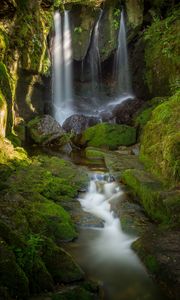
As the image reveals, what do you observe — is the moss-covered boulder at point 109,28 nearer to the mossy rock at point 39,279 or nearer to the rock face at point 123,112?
the rock face at point 123,112

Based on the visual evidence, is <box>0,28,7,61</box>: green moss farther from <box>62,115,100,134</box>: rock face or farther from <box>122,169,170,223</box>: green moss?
<box>62,115,100,134</box>: rock face

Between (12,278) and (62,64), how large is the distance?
1768 centimetres

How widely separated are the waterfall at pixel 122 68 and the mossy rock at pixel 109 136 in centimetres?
516

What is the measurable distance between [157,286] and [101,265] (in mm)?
1038

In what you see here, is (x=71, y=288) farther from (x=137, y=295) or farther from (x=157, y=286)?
(x=157, y=286)

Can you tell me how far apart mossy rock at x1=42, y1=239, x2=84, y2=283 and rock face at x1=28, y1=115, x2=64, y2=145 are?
10.2 meters

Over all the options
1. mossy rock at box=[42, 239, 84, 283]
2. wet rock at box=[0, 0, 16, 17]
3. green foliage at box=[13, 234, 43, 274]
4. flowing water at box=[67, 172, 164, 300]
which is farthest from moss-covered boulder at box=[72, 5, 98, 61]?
green foliage at box=[13, 234, 43, 274]

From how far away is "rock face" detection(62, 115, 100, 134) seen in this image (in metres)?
17.1

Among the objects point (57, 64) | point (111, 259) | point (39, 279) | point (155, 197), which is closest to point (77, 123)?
point (57, 64)

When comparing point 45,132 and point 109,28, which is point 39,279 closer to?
point 45,132

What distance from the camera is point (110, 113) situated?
1864 centimetres

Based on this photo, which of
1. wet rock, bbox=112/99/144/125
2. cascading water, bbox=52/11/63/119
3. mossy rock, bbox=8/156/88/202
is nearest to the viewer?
mossy rock, bbox=8/156/88/202

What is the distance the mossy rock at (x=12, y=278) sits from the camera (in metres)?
4.00

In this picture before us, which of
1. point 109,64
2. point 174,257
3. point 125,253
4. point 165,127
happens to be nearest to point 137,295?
point 174,257
